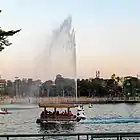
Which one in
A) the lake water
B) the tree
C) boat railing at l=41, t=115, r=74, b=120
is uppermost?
the tree

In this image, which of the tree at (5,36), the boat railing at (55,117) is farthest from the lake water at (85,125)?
the tree at (5,36)

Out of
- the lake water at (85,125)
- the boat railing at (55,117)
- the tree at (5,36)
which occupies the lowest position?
the lake water at (85,125)

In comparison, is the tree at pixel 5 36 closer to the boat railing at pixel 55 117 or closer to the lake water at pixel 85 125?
the lake water at pixel 85 125

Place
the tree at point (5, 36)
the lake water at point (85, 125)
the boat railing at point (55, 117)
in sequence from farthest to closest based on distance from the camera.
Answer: the boat railing at point (55, 117), the lake water at point (85, 125), the tree at point (5, 36)

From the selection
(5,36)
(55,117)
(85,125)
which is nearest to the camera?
(5,36)

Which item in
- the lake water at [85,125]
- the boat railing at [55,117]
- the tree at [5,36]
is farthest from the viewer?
the boat railing at [55,117]

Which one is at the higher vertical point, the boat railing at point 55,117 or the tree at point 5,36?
the tree at point 5,36

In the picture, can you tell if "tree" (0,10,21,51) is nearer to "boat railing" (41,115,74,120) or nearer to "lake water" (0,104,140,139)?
"lake water" (0,104,140,139)

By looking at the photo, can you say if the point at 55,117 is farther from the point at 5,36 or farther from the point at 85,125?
the point at 5,36

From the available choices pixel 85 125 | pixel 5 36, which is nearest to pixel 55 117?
pixel 85 125

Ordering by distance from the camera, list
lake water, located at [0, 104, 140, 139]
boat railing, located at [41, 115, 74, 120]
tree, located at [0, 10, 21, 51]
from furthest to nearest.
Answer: boat railing, located at [41, 115, 74, 120] < lake water, located at [0, 104, 140, 139] < tree, located at [0, 10, 21, 51]

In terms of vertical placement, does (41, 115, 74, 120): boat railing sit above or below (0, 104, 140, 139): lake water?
above

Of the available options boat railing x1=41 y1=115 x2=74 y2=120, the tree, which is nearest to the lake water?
boat railing x1=41 y1=115 x2=74 y2=120

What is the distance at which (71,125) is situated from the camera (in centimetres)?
6362
